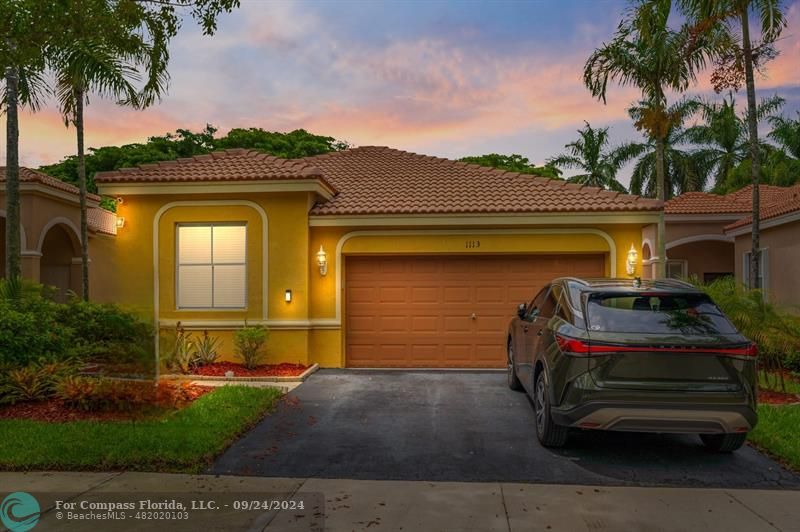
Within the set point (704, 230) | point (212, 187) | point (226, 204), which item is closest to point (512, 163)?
point (704, 230)

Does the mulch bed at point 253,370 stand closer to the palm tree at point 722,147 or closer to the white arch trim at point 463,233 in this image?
the white arch trim at point 463,233

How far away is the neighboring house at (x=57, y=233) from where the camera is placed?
43.5 ft

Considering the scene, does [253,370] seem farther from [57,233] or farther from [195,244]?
[57,233]

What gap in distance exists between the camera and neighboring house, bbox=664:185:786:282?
1881 cm

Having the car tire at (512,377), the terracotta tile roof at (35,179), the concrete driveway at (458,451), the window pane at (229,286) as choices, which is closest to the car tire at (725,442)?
the concrete driveway at (458,451)

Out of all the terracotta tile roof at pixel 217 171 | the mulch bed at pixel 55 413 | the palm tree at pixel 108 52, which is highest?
the palm tree at pixel 108 52

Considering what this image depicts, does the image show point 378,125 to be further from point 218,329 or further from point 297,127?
point 297,127

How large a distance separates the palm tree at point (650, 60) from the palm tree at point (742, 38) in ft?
3.08

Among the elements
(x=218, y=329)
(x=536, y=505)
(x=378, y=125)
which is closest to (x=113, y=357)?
(x=218, y=329)

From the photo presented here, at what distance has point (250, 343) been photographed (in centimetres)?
1043

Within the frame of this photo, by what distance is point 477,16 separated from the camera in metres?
11.3

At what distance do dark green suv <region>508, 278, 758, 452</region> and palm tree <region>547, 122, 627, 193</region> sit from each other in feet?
91.8

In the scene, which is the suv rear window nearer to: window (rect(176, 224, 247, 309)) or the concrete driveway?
the concrete driveway

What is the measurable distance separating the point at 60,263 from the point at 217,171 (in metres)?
9.69
